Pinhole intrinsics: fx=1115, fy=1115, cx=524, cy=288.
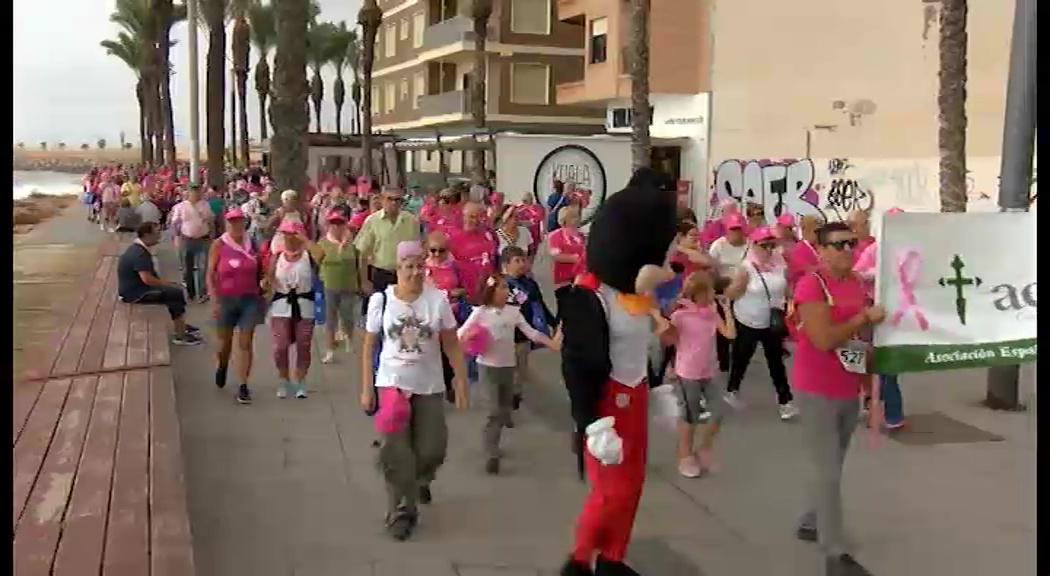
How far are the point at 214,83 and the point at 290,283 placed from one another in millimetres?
20715

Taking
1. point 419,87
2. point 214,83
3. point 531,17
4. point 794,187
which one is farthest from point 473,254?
point 419,87

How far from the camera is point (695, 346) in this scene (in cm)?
712

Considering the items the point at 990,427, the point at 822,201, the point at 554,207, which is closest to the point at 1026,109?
the point at 990,427

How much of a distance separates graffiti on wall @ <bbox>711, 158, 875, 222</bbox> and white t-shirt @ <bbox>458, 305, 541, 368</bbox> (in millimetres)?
13618

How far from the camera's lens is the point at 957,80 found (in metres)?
11.7

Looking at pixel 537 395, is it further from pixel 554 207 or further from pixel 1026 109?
pixel 554 207

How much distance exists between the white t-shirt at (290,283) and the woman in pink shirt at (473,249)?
1.31 m

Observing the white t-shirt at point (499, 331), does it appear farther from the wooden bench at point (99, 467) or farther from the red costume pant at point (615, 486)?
the red costume pant at point (615, 486)

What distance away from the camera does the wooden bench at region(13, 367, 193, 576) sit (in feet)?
13.5

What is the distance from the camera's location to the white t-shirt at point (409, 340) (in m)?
5.91

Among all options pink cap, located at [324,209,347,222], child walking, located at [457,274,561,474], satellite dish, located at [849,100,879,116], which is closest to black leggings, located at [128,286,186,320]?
pink cap, located at [324,209,347,222]

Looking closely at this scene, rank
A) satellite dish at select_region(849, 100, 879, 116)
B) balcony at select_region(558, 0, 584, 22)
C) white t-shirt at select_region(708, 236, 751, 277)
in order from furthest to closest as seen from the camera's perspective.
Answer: balcony at select_region(558, 0, 584, 22) → satellite dish at select_region(849, 100, 879, 116) → white t-shirt at select_region(708, 236, 751, 277)

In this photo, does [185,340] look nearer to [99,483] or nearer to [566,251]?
[566,251]

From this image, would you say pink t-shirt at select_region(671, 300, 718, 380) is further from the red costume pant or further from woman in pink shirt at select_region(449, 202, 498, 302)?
woman in pink shirt at select_region(449, 202, 498, 302)
